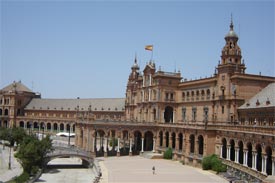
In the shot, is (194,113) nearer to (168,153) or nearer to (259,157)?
(168,153)

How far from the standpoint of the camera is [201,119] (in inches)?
3317

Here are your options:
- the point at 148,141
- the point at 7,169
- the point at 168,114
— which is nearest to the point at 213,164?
the point at 148,141

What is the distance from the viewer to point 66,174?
71.2m

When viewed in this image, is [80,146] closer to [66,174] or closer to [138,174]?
[66,174]

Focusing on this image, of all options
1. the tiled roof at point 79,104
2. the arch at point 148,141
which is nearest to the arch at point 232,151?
the arch at point 148,141

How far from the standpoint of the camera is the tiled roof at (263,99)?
209 ft

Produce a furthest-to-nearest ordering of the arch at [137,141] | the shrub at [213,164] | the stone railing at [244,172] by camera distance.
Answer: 1. the arch at [137,141]
2. the shrub at [213,164]
3. the stone railing at [244,172]

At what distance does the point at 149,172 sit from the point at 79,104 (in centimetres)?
7786

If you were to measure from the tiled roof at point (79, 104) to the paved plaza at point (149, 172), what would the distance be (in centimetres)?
5069

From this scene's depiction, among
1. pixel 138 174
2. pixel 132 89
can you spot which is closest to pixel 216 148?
→ pixel 138 174

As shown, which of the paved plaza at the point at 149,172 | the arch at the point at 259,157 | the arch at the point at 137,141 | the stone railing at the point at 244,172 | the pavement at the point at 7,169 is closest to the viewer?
the stone railing at the point at 244,172

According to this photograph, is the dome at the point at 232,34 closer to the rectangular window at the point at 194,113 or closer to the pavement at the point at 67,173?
the rectangular window at the point at 194,113

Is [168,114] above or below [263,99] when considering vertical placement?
below

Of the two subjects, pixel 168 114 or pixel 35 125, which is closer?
pixel 168 114
